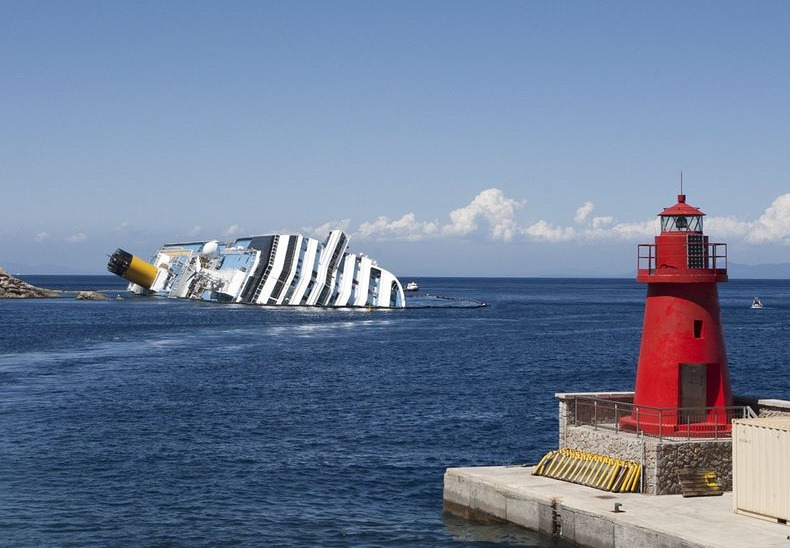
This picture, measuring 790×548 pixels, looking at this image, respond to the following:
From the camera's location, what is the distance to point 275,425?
42406 mm

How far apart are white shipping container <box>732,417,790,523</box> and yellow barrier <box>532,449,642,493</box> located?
2.69 metres

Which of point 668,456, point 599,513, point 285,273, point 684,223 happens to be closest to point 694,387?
point 668,456

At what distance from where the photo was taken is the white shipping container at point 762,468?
21.0 m

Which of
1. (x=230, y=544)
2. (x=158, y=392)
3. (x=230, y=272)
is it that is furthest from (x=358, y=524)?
(x=230, y=272)

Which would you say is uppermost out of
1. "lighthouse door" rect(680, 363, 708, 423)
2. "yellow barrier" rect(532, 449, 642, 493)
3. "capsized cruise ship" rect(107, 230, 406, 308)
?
"capsized cruise ship" rect(107, 230, 406, 308)

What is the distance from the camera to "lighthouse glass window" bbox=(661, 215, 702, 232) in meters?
25.8

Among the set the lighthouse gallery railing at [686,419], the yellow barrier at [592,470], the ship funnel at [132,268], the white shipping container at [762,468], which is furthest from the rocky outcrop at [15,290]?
the white shipping container at [762,468]

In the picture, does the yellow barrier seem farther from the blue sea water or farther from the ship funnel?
the ship funnel

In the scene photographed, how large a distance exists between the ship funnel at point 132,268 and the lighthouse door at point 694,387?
123491 mm

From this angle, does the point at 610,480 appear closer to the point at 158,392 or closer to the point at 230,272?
the point at 158,392

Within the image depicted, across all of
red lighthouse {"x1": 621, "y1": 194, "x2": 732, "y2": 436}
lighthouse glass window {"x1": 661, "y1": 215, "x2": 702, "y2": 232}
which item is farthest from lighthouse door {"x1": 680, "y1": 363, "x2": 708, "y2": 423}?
lighthouse glass window {"x1": 661, "y1": 215, "x2": 702, "y2": 232}

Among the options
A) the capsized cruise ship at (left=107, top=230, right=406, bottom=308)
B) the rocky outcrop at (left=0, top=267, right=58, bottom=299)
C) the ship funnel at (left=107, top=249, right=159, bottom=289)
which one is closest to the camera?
the capsized cruise ship at (left=107, top=230, right=406, bottom=308)

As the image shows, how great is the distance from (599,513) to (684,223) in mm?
8085

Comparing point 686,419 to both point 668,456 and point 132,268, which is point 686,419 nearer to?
point 668,456
